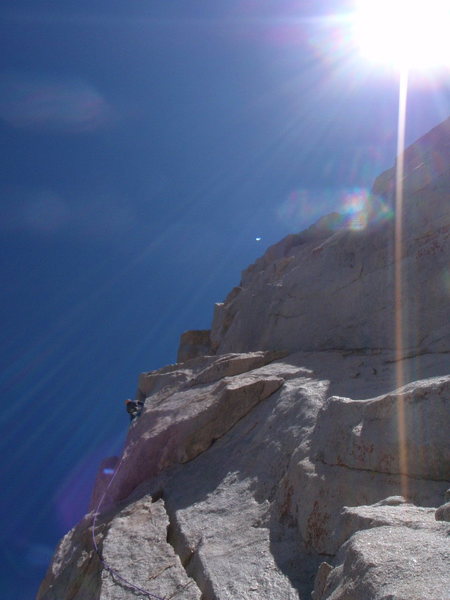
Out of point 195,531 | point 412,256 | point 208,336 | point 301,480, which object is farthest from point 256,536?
point 208,336

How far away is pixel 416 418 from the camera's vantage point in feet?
18.3

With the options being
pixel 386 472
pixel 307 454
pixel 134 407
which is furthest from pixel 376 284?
pixel 134 407

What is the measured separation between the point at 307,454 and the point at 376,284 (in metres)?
5.79

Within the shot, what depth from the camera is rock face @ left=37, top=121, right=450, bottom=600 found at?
15.8 ft

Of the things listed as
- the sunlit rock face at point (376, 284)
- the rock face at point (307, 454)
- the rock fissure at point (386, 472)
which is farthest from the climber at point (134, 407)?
the rock fissure at point (386, 472)

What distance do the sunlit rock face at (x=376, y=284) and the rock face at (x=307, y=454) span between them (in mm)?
42

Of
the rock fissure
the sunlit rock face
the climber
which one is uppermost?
the sunlit rock face

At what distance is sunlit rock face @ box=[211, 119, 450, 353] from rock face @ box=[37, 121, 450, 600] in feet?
0.14

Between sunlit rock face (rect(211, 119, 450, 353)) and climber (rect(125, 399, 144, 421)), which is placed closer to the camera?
sunlit rock face (rect(211, 119, 450, 353))

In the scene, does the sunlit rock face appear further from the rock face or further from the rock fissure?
the rock fissure

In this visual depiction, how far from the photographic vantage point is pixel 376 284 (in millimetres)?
11859

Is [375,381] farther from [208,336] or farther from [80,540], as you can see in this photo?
[208,336]

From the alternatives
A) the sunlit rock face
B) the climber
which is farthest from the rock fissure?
the climber

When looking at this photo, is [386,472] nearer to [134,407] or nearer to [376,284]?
[376,284]
